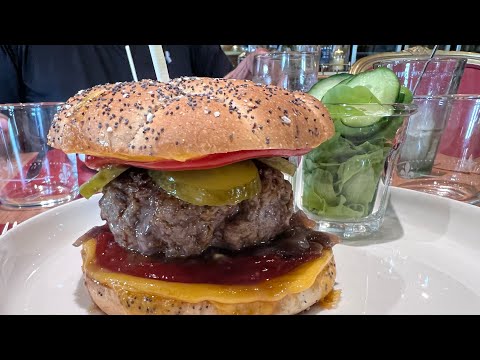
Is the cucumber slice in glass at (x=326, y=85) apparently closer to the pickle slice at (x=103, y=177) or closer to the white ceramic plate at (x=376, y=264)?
the white ceramic plate at (x=376, y=264)

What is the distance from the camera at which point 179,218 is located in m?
1.31

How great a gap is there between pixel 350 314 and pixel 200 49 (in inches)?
175

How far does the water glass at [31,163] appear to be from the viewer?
2344mm

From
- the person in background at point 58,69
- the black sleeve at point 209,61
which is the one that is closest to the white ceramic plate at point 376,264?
the person in background at point 58,69

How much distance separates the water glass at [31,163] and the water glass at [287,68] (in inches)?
65.9

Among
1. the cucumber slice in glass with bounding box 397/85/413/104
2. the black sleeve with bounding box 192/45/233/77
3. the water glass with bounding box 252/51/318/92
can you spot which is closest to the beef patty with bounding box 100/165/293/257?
the cucumber slice in glass with bounding box 397/85/413/104

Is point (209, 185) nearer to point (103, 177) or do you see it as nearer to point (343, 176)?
point (103, 177)

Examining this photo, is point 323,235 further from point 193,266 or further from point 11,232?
point 11,232

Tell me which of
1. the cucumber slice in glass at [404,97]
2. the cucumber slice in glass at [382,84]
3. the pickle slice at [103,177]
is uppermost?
the cucumber slice in glass at [382,84]

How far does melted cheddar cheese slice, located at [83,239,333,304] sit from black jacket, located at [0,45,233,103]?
292 cm

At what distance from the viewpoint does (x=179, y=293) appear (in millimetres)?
1214

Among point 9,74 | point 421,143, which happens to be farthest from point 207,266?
point 9,74

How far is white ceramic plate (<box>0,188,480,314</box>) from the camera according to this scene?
53.1 inches

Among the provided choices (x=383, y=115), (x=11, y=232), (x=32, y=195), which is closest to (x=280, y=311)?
(x=383, y=115)
